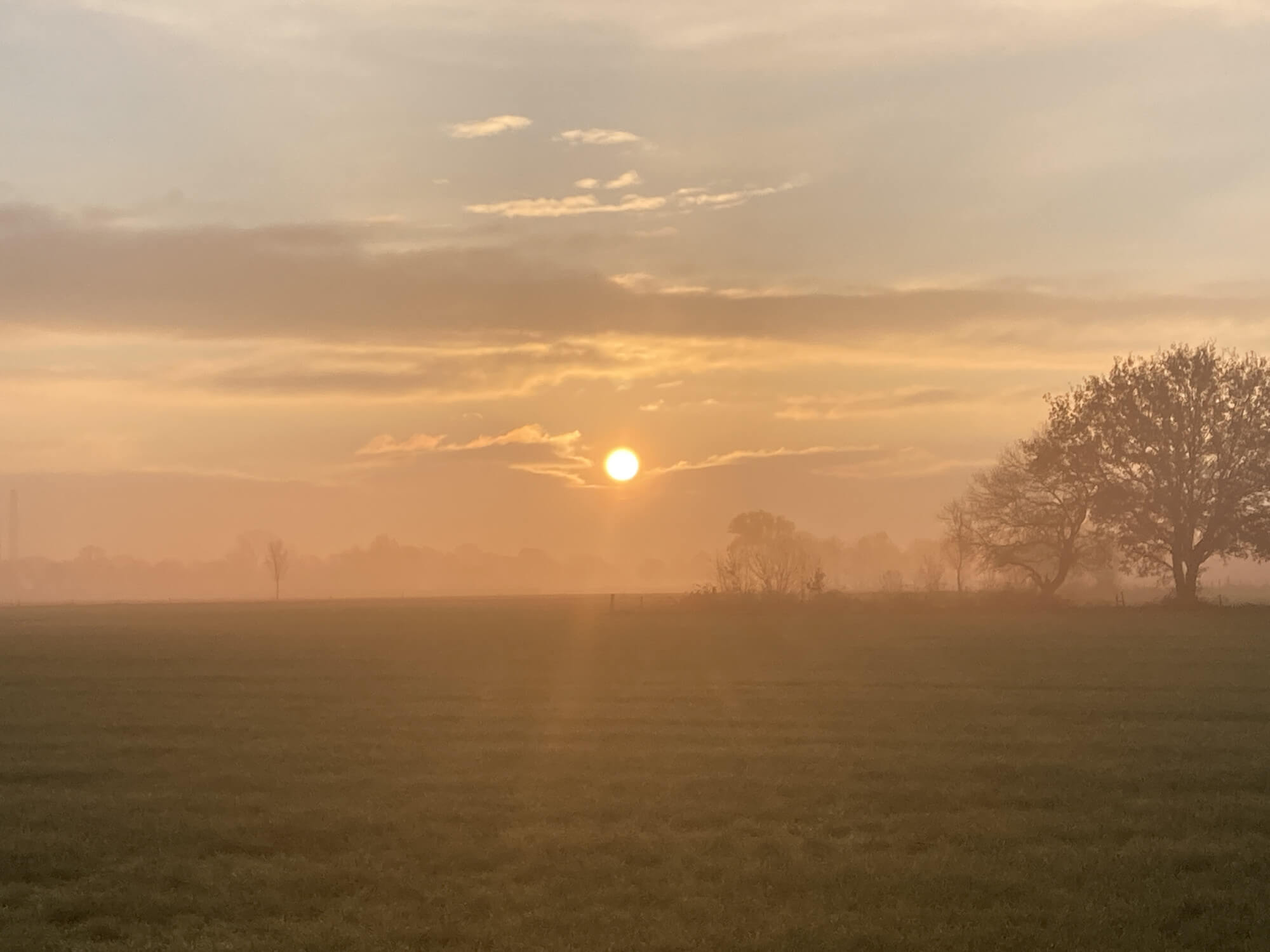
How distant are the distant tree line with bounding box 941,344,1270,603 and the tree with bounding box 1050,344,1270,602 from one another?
0.06 m

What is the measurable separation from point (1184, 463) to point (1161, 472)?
1.44 meters

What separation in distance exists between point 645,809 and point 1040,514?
67.6 m

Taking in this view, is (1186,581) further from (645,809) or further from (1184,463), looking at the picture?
(645,809)

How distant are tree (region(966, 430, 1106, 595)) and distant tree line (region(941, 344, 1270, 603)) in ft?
0.35

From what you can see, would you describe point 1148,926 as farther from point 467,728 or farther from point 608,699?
point 608,699

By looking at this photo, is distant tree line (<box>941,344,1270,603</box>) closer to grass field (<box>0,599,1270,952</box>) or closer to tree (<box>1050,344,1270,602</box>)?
tree (<box>1050,344,1270,602</box>)

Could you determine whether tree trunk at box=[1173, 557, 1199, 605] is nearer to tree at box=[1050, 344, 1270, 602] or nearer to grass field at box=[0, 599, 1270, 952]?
tree at box=[1050, 344, 1270, 602]

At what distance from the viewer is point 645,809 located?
1784cm

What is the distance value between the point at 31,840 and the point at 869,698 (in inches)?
829

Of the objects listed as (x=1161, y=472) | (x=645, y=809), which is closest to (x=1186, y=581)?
(x=1161, y=472)

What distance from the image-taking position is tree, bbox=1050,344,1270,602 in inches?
2788

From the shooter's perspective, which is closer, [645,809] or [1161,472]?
[645,809]

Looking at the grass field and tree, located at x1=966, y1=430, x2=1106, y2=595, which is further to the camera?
tree, located at x1=966, y1=430, x2=1106, y2=595

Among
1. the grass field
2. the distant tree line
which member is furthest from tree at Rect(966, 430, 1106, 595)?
the grass field
